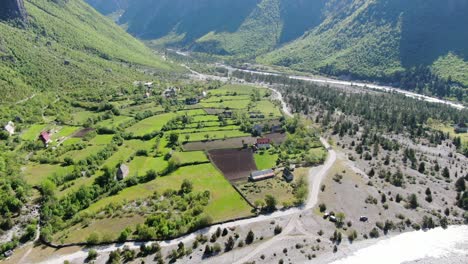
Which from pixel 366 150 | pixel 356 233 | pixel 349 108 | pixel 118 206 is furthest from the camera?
pixel 349 108

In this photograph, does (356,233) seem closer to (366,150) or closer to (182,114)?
(366,150)

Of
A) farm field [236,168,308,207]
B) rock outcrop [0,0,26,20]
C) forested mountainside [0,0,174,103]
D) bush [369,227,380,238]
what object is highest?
rock outcrop [0,0,26,20]

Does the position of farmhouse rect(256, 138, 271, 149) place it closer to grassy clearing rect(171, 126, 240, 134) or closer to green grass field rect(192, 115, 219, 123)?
grassy clearing rect(171, 126, 240, 134)

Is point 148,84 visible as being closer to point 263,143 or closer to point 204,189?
point 263,143

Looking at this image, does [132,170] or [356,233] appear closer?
[356,233]

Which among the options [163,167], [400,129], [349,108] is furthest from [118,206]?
[349,108]

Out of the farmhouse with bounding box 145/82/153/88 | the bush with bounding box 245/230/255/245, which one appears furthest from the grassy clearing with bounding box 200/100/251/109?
the bush with bounding box 245/230/255/245
